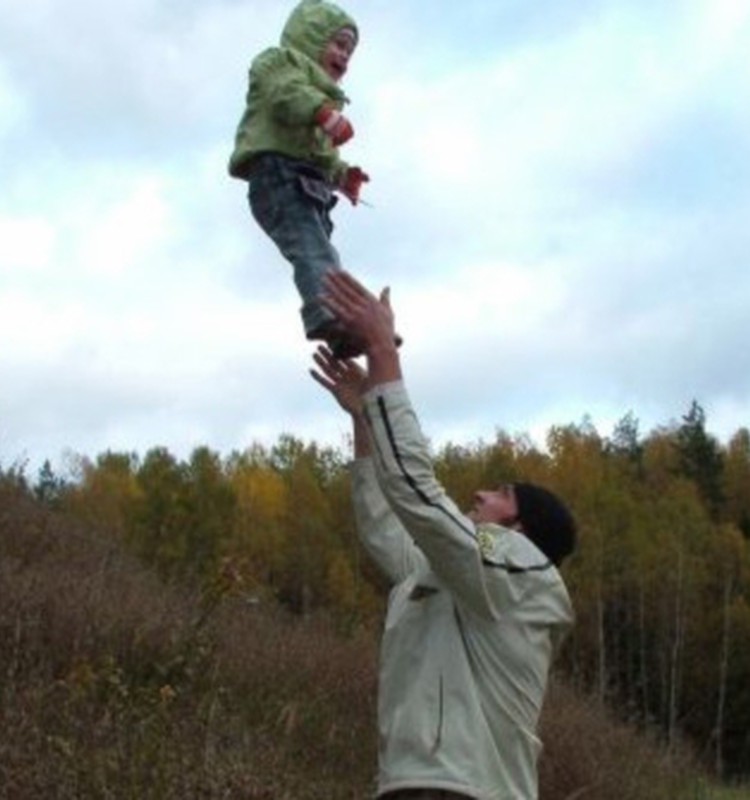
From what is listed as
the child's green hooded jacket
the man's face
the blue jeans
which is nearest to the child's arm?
the child's green hooded jacket

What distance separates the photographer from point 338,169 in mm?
5480

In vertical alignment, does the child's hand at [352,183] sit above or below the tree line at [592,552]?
below

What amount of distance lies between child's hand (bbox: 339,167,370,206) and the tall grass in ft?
9.65

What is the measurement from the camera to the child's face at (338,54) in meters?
5.46

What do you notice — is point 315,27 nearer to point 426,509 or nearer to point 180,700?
point 426,509

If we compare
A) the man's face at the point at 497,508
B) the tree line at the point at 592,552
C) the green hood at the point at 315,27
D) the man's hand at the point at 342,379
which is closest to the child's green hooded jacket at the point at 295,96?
the green hood at the point at 315,27

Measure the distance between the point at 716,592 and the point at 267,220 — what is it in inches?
1925

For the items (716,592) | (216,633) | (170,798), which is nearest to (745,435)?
(716,592)

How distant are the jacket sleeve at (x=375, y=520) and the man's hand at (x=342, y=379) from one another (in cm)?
17

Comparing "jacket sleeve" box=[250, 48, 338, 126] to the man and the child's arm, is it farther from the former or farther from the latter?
the man

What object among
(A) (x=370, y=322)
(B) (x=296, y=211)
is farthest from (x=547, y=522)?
(B) (x=296, y=211)

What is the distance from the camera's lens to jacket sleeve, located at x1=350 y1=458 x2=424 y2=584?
4.52 meters

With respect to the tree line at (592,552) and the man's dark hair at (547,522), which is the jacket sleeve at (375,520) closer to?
the man's dark hair at (547,522)

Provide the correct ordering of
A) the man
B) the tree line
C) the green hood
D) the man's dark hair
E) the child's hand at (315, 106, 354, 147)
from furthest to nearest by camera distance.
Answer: the tree line → the green hood → the child's hand at (315, 106, 354, 147) → the man's dark hair → the man
